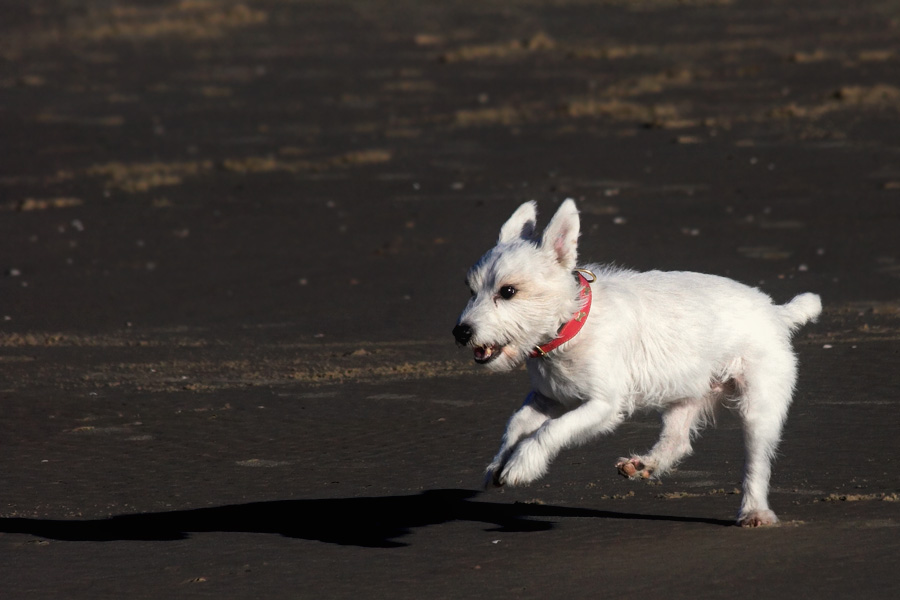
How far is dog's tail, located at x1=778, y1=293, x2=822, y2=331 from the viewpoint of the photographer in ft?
27.8

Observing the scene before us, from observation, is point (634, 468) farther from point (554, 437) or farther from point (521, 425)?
point (554, 437)

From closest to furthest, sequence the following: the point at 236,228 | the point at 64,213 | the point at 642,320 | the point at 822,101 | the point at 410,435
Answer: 1. the point at 642,320
2. the point at 410,435
3. the point at 236,228
4. the point at 64,213
5. the point at 822,101

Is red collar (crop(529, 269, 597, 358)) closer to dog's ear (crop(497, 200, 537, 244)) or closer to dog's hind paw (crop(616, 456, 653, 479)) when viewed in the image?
dog's ear (crop(497, 200, 537, 244))

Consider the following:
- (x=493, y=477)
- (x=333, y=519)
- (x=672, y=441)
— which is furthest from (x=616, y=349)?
(x=333, y=519)

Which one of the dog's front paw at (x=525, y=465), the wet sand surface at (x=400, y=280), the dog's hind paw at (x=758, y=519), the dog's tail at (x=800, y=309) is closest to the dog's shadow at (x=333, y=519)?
the wet sand surface at (x=400, y=280)

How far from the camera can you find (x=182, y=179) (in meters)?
23.3

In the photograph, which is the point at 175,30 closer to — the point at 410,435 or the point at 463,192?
the point at 463,192

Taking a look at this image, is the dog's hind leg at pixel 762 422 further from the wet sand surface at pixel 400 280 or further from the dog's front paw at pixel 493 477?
the dog's front paw at pixel 493 477

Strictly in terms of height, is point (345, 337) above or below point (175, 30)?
below

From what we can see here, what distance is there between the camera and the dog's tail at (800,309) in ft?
27.8

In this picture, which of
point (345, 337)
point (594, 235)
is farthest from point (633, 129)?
point (345, 337)

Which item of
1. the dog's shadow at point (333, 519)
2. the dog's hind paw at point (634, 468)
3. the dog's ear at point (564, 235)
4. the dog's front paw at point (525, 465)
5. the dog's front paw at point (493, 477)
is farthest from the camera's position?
the dog's shadow at point (333, 519)

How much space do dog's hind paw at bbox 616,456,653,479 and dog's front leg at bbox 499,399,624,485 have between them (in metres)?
0.34

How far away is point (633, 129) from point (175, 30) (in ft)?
61.2
